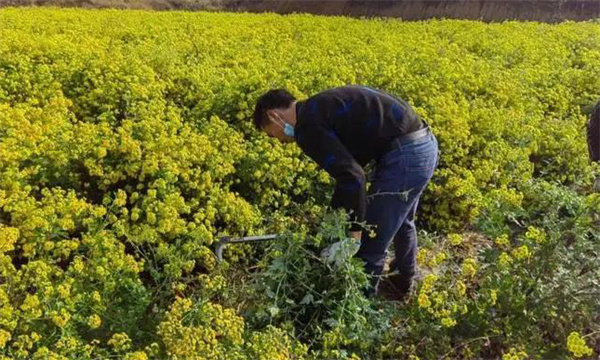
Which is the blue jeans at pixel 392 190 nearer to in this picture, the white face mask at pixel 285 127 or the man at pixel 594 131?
the white face mask at pixel 285 127

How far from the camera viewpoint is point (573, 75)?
695 cm

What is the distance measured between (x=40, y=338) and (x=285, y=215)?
6.12ft

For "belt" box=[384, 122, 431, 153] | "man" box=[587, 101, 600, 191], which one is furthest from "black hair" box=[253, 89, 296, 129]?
"man" box=[587, 101, 600, 191]

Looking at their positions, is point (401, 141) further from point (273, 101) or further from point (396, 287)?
point (396, 287)

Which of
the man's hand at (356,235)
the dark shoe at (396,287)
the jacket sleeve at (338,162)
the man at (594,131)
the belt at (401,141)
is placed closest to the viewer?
the jacket sleeve at (338,162)

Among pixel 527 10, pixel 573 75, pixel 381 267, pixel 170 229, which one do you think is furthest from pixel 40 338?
pixel 527 10

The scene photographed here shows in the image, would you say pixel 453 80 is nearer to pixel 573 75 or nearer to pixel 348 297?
pixel 573 75

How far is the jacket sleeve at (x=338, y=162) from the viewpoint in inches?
117

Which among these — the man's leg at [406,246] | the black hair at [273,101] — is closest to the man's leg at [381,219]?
the man's leg at [406,246]

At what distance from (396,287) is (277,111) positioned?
55.6 inches

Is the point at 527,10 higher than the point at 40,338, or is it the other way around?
the point at 40,338

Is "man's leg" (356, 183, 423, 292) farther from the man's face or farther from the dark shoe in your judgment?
the man's face

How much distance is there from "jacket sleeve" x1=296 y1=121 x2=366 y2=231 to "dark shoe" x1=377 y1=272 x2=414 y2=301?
88 centimetres

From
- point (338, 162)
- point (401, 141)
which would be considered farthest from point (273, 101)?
point (401, 141)
